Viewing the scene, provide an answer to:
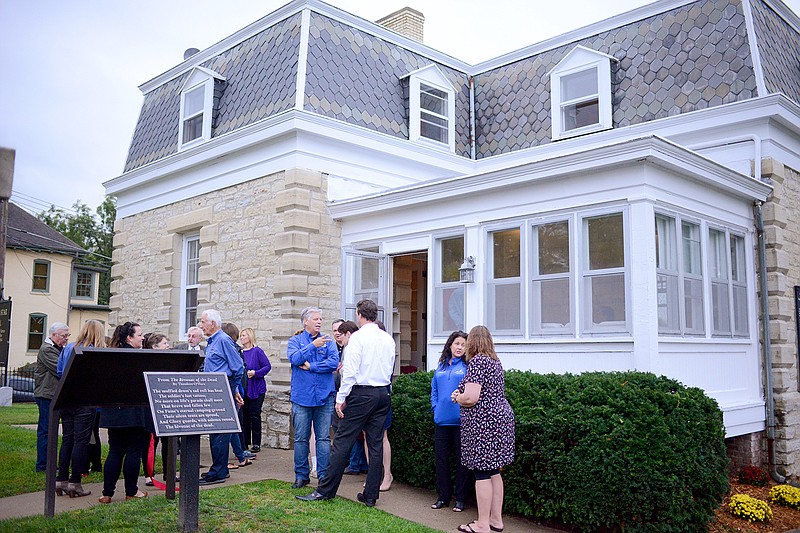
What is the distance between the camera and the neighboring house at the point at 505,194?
9.31 meters

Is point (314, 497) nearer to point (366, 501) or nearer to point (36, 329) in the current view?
point (366, 501)

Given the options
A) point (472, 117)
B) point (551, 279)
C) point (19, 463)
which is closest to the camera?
point (19, 463)

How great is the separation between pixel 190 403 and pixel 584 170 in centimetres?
572

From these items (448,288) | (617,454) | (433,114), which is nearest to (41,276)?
(433,114)

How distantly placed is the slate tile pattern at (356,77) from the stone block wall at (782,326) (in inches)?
271

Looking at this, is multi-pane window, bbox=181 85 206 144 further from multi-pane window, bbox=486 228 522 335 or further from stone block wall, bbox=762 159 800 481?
stone block wall, bbox=762 159 800 481

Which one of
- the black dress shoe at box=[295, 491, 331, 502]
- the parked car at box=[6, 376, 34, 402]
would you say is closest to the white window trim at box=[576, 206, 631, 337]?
the black dress shoe at box=[295, 491, 331, 502]

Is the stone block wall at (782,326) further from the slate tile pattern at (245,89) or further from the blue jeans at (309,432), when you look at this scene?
the slate tile pattern at (245,89)

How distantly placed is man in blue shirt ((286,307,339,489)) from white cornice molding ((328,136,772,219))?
3689 mm

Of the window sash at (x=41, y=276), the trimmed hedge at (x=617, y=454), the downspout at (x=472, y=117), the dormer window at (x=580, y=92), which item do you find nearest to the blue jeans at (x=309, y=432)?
the trimmed hedge at (x=617, y=454)

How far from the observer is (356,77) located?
1384cm

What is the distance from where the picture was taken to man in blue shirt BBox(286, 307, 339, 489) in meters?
7.66

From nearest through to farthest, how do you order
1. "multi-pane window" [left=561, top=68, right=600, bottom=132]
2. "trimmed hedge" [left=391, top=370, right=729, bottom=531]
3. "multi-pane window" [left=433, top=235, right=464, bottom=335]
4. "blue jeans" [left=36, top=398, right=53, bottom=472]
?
"trimmed hedge" [left=391, top=370, right=729, bottom=531] < "blue jeans" [left=36, top=398, right=53, bottom=472] < "multi-pane window" [left=433, top=235, right=464, bottom=335] < "multi-pane window" [left=561, top=68, right=600, bottom=132]

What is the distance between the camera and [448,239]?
11.1m
